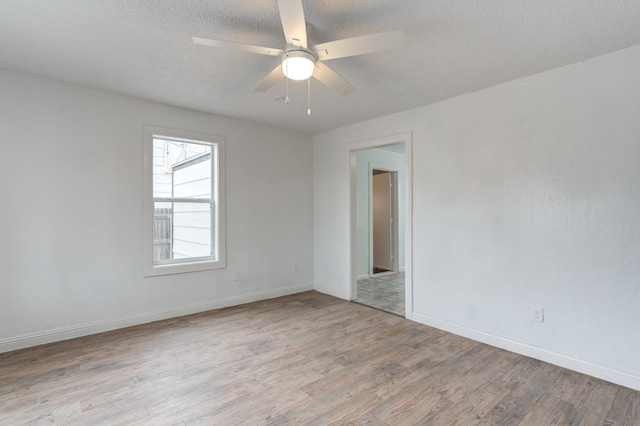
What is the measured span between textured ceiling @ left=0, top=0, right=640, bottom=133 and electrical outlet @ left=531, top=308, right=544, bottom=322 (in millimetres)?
2140

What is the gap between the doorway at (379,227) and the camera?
4691 millimetres

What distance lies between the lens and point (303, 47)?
195 centimetres

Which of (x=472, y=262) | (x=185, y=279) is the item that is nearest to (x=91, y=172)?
(x=185, y=279)

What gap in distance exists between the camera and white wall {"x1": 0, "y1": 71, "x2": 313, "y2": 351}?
9.60 ft

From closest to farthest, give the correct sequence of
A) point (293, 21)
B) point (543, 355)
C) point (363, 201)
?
point (293, 21), point (543, 355), point (363, 201)

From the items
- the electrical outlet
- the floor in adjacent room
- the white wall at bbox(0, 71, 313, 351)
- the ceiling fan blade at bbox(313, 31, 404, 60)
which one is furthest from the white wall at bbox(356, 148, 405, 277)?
the ceiling fan blade at bbox(313, 31, 404, 60)

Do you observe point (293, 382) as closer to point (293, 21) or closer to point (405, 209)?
point (293, 21)

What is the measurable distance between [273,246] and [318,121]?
6.43ft

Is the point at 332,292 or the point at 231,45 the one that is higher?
the point at 231,45

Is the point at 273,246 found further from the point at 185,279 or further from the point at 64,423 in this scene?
the point at 64,423

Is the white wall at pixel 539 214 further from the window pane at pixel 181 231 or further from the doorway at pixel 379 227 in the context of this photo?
the window pane at pixel 181 231

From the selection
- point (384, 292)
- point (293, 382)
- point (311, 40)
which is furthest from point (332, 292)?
point (311, 40)

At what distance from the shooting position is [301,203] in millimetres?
5086

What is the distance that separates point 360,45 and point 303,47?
0.36 metres
